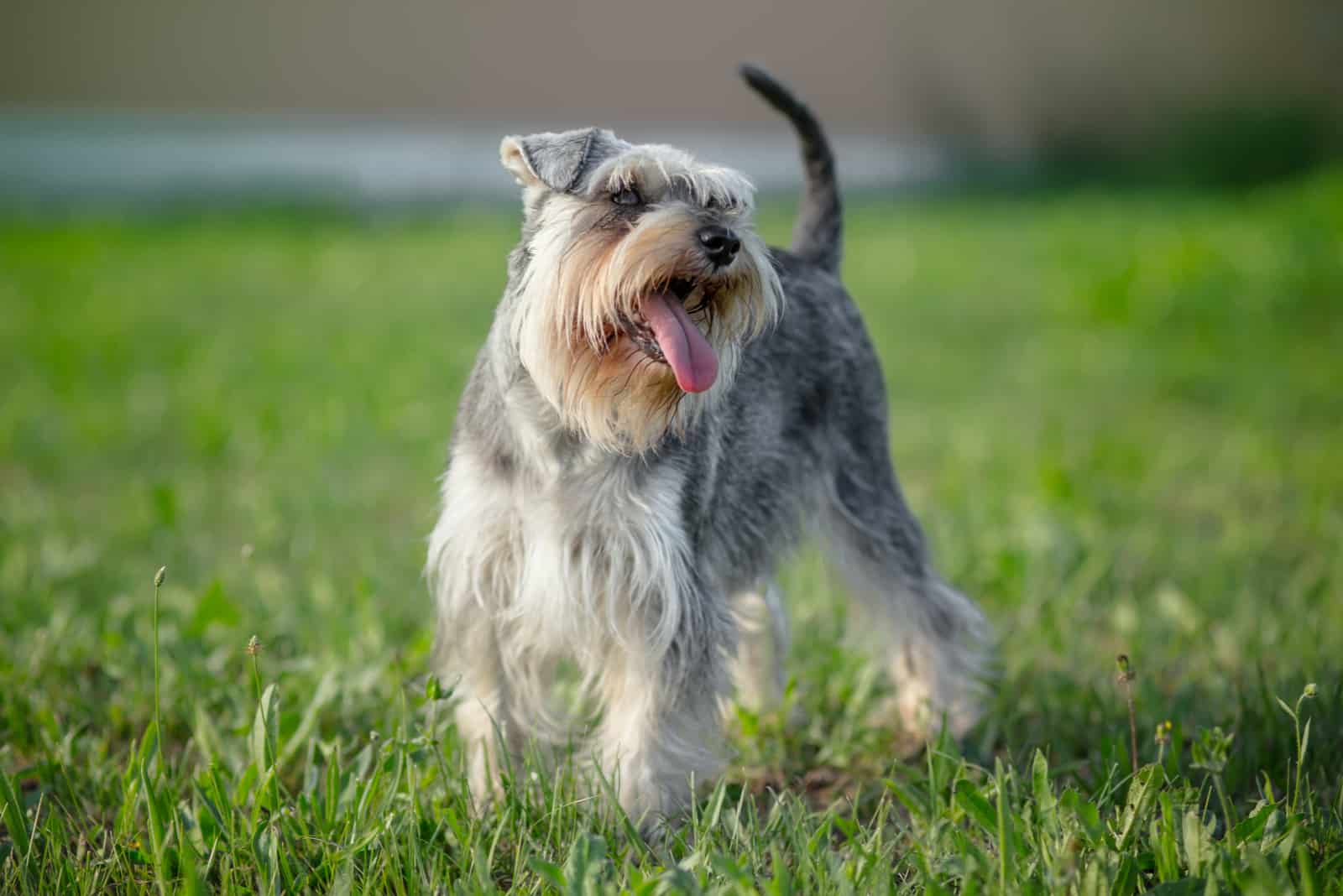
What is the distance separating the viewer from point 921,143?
61.5 feet

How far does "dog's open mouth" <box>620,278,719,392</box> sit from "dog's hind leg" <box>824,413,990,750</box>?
4.33 ft

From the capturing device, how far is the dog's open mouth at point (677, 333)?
313cm

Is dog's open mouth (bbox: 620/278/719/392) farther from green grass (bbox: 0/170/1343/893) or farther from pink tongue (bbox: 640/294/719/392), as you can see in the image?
green grass (bbox: 0/170/1343/893)

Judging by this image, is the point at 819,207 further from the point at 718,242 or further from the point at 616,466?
the point at 616,466

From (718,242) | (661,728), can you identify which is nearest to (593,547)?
(661,728)

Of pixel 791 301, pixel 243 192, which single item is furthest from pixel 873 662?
pixel 243 192

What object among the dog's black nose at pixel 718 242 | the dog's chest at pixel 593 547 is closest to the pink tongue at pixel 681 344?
the dog's black nose at pixel 718 242

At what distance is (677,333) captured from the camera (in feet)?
10.4

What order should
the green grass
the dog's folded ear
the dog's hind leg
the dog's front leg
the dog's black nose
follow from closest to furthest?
1. the green grass
2. the dog's black nose
3. the dog's folded ear
4. the dog's front leg
5. the dog's hind leg

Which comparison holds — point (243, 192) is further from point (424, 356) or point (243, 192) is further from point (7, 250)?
point (424, 356)

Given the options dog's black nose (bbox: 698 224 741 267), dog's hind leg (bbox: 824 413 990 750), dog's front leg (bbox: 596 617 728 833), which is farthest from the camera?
dog's hind leg (bbox: 824 413 990 750)

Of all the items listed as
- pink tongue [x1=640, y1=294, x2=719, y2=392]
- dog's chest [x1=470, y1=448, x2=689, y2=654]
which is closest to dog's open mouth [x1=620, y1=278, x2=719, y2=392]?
pink tongue [x1=640, y1=294, x2=719, y2=392]

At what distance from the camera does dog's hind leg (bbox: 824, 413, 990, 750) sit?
4.40m

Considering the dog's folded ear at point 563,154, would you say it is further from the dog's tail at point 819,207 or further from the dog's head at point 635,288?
the dog's tail at point 819,207
